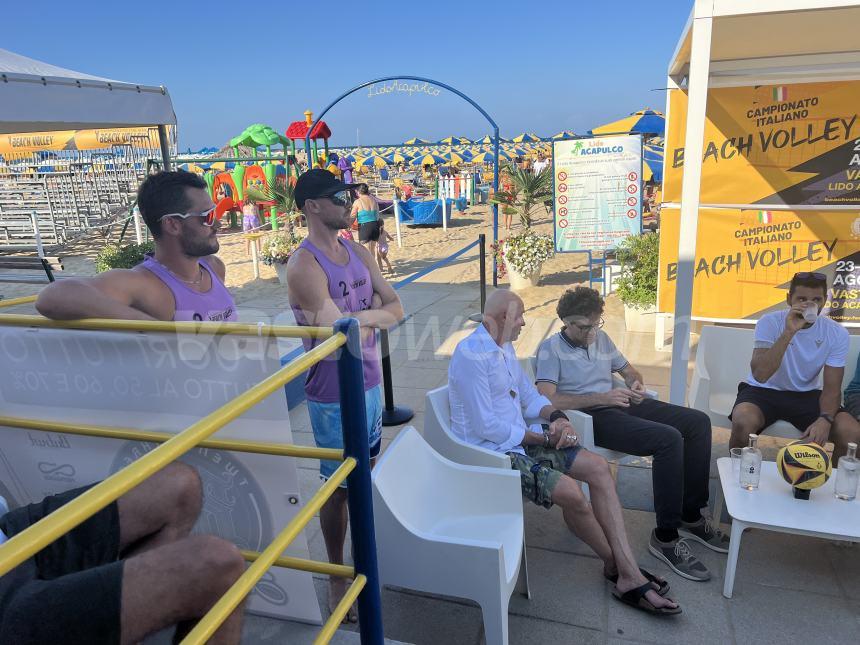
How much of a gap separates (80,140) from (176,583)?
13.1 meters

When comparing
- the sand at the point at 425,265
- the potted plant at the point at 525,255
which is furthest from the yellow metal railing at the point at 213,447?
the potted plant at the point at 525,255

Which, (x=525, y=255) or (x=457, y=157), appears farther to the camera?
(x=457, y=157)

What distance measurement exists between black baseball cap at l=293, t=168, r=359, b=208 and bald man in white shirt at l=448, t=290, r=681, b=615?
91 centimetres

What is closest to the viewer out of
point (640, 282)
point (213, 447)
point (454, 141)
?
point (213, 447)

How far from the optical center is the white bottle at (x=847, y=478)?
2.51 metres

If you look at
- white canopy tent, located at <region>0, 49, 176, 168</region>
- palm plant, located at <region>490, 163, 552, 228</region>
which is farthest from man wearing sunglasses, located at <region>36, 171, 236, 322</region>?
palm plant, located at <region>490, 163, 552, 228</region>

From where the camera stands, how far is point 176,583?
50.4 inches

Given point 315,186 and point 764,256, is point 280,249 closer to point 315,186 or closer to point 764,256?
point 764,256

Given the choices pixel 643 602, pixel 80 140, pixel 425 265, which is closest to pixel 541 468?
pixel 643 602

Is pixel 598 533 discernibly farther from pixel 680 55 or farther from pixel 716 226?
pixel 716 226

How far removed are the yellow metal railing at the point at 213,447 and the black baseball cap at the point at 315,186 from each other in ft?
3.55

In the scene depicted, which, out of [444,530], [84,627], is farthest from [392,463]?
[84,627]

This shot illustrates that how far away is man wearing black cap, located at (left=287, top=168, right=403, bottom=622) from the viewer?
2398 mm

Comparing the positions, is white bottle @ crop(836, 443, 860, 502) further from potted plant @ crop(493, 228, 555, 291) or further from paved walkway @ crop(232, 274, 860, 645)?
potted plant @ crop(493, 228, 555, 291)
